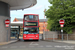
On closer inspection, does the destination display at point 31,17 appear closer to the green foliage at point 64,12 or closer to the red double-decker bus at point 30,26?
the red double-decker bus at point 30,26

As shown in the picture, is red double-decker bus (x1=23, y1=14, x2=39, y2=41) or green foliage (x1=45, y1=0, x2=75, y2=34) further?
green foliage (x1=45, y1=0, x2=75, y2=34)

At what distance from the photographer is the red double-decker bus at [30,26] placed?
812 inches

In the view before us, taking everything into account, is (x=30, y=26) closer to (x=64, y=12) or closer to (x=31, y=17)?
(x=31, y=17)

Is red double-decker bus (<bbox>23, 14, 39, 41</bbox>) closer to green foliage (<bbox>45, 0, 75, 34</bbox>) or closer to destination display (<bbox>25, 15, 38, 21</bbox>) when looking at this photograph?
destination display (<bbox>25, 15, 38, 21</bbox>)

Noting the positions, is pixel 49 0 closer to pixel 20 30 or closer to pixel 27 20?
pixel 27 20

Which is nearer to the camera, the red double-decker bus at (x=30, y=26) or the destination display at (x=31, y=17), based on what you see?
the red double-decker bus at (x=30, y=26)

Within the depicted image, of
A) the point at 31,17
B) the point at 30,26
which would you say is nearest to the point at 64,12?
the point at 31,17

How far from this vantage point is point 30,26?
68.0ft

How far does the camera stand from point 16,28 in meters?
34.0

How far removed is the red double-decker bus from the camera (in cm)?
2062

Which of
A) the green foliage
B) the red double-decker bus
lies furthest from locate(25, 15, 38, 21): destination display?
the green foliage

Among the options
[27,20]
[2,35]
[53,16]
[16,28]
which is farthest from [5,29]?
[16,28]

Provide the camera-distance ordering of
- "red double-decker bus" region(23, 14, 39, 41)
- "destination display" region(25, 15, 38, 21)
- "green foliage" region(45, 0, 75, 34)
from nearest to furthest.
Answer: "red double-decker bus" region(23, 14, 39, 41), "destination display" region(25, 15, 38, 21), "green foliage" region(45, 0, 75, 34)

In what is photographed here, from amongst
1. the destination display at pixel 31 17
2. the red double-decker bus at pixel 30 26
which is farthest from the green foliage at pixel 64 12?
the red double-decker bus at pixel 30 26
